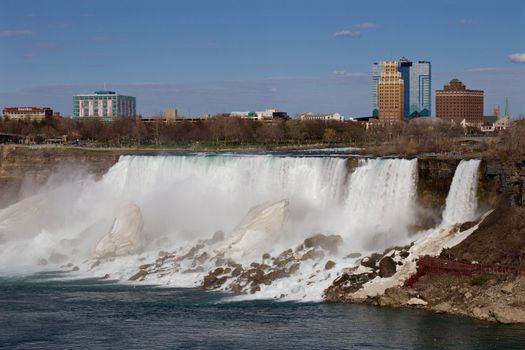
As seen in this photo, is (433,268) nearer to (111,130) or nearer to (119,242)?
(119,242)

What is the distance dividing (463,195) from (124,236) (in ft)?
61.3

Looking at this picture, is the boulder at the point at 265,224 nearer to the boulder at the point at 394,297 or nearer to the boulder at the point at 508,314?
the boulder at the point at 394,297

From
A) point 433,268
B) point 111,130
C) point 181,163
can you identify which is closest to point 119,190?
point 181,163

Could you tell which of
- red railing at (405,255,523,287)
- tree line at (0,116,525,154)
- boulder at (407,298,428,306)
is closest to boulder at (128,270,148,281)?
red railing at (405,255,523,287)

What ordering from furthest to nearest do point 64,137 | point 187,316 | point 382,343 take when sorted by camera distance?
point 64,137, point 187,316, point 382,343

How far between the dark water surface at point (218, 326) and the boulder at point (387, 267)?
102 inches

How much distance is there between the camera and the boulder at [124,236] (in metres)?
50.6

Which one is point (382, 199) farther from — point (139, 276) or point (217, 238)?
point (139, 276)

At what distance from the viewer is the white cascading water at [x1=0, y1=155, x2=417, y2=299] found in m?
46.4

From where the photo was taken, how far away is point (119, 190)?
204 ft

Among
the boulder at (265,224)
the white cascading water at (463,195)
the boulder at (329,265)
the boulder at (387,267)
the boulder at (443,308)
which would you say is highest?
the white cascading water at (463,195)

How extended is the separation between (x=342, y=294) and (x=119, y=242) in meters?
17.7

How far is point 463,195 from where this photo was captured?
144 ft

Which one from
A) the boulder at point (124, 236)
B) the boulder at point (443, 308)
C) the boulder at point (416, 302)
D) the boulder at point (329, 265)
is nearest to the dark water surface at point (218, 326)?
the boulder at point (443, 308)
